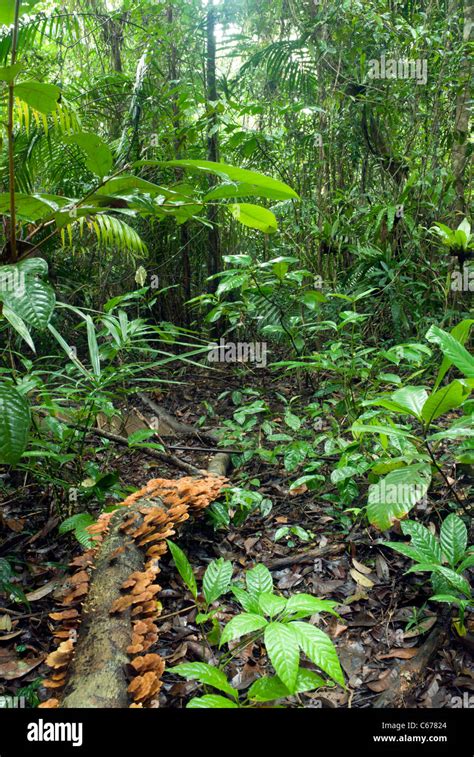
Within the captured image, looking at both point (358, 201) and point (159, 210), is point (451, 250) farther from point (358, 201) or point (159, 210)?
point (159, 210)

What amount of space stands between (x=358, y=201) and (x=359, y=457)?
11.5ft

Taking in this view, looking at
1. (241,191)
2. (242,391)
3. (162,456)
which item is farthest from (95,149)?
(242,391)

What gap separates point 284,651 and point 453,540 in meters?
0.71

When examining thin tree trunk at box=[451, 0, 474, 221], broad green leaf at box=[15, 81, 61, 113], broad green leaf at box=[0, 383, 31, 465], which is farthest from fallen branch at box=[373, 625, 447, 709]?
thin tree trunk at box=[451, 0, 474, 221]

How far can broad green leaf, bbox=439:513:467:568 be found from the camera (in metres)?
1.54

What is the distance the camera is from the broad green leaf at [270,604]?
1266 millimetres

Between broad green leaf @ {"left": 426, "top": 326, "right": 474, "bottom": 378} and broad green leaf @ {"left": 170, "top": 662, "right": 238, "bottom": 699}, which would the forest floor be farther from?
broad green leaf @ {"left": 426, "top": 326, "right": 474, "bottom": 378}

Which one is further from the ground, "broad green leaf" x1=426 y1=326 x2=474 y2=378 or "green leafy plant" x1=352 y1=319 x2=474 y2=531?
"broad green leaf" x1=426 y1=326 x2=474 y2=378

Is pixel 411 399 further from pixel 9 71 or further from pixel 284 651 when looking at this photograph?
pixel 9 71

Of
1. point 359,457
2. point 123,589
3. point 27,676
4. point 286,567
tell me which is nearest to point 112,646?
point 123,589

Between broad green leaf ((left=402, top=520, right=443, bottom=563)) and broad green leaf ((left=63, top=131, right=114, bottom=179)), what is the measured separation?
53.6 inches

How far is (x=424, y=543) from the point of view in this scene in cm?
158

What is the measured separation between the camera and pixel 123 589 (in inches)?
65.5

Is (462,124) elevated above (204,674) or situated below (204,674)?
above
